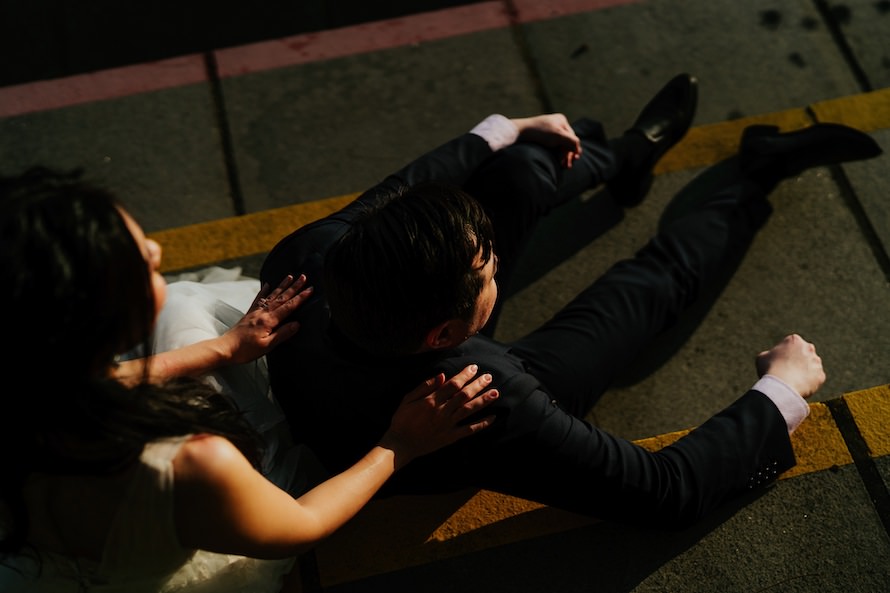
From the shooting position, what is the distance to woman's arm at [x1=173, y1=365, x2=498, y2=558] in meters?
1.88

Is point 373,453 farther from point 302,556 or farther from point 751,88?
point 751,88

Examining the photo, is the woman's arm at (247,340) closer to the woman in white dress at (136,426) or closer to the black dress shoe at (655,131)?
the woman in white dress at (136,426)

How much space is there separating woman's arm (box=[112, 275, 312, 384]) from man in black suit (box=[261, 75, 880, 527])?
0.04 meters

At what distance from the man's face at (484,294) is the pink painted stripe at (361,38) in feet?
6.79

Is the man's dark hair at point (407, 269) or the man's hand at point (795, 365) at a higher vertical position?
the man's dark hair at point (407, 269)

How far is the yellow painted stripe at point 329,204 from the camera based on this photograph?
3.47 meters

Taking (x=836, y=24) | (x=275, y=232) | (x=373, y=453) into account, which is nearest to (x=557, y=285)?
(x=275, y=232)

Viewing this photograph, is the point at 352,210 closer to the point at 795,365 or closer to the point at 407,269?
the point at 407,269

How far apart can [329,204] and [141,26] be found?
1290 millimetres

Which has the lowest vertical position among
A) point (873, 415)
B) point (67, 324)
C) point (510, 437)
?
point (873, 415)

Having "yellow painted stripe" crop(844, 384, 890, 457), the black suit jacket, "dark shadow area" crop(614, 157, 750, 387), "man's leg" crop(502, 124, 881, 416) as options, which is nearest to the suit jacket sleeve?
the black suit jacket

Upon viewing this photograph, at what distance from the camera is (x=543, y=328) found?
299 centimetres

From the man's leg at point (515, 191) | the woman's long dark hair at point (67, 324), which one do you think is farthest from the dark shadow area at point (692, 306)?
the woman's long dark hair at point (67, 324)

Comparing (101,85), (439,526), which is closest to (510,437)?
(439,526)
